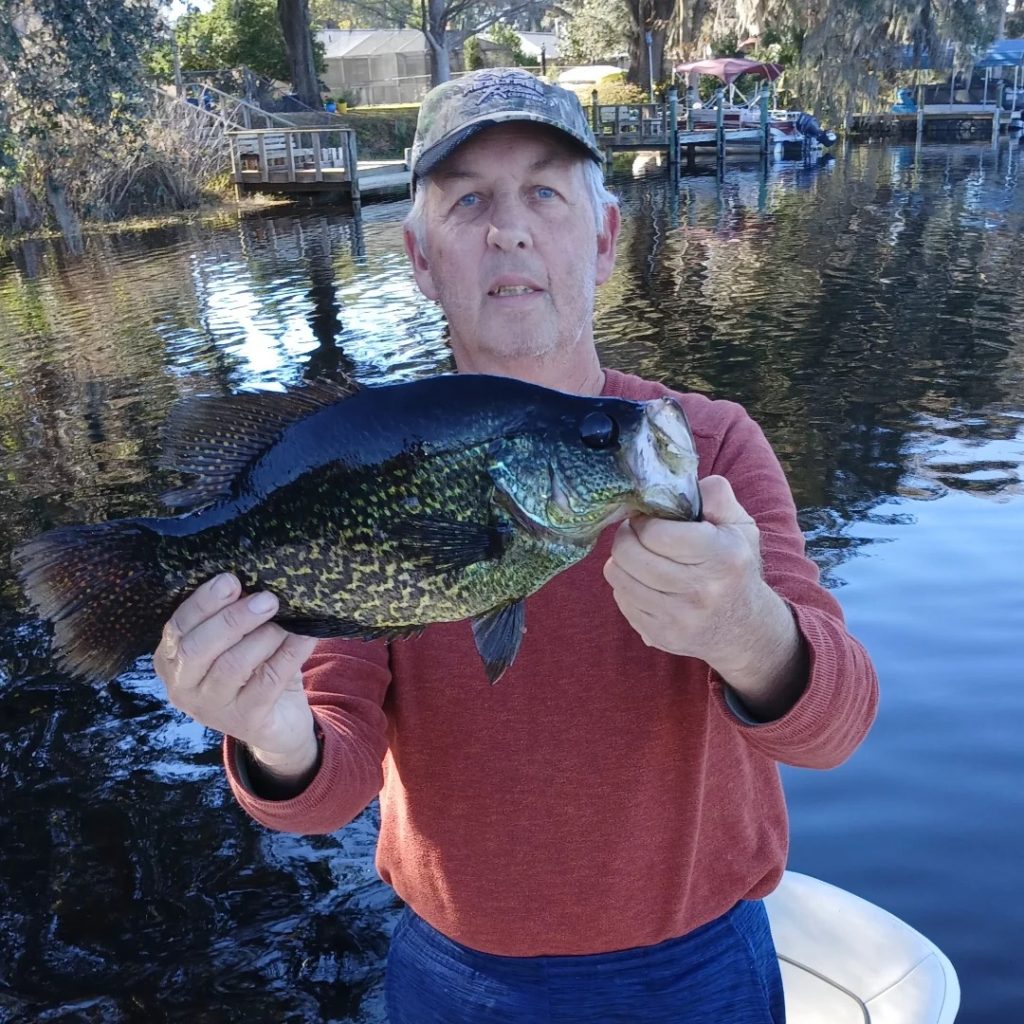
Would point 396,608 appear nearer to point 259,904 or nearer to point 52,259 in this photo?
point 259,904

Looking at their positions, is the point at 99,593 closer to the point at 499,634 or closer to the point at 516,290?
the point at 499,634

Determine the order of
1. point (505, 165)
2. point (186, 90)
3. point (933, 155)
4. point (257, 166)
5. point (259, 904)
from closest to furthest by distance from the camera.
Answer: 1. point (505, 165)
2. point (259, 904)
3. point (257, 166)
4. point (186, 90)
5. point (933, 155)

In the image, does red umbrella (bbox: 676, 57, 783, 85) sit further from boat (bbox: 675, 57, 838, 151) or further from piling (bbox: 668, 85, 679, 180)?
piling (bbox: 668, 85, 679, 180)

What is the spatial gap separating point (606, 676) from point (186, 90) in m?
41.5

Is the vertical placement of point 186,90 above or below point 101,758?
above

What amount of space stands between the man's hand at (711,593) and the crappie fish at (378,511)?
2.3 inches

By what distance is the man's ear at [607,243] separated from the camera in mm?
2775

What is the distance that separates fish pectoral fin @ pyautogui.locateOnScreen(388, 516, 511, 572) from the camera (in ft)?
6.23

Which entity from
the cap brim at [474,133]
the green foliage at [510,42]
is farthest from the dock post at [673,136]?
the cap brim at [474,133]

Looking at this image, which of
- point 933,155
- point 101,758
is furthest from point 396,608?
point 933,155

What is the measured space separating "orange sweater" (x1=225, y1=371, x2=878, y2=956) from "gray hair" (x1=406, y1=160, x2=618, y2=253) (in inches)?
29.5

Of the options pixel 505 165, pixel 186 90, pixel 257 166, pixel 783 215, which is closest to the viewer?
pixel 505 165

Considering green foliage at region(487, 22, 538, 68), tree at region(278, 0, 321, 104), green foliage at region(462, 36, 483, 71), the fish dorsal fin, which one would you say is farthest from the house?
the fish dorsal fin

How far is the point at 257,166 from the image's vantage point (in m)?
35.3
